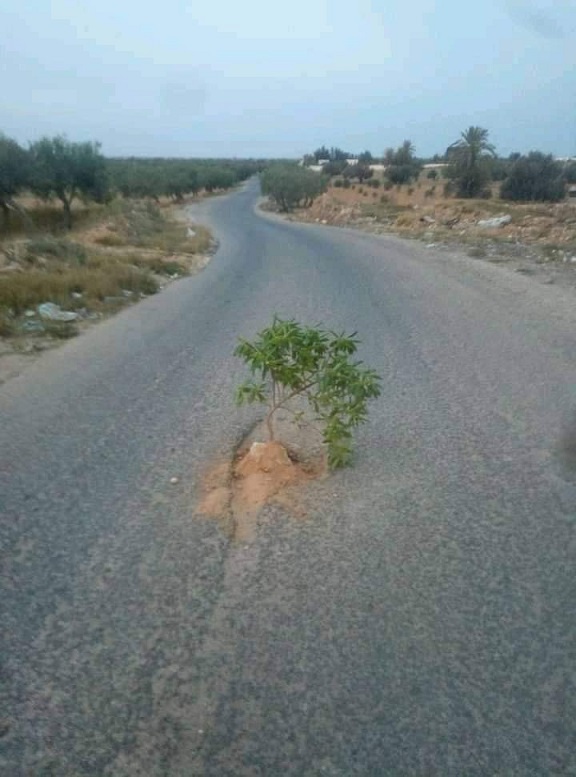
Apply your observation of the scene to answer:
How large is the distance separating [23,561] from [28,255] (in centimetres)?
1408

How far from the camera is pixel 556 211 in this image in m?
29.8

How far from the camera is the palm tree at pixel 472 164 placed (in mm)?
47656

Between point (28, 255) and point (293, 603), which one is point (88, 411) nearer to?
point (293, 603)

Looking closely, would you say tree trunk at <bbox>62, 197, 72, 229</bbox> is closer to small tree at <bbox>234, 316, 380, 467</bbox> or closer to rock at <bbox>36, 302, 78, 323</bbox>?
rock at <bbox>36, 302, 78, 323</bbox>

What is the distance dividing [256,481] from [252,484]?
4 centimetres

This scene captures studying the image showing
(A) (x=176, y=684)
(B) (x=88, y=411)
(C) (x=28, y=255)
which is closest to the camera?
(A) (x=176, y=684)

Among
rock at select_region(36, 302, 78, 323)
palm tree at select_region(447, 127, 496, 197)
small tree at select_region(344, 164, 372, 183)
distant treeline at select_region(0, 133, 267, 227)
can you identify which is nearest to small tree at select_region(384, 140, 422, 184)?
small tree at select_region(344, 164, 372, 183)

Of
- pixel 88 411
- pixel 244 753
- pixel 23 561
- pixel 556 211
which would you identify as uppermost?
pixel 244 753

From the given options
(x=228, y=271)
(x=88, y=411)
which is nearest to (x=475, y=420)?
(x=88, y=411)

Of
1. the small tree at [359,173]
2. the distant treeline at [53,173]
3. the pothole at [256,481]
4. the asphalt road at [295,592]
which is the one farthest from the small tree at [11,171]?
the small tree at [359,173]

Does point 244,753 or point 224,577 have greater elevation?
point 244,753

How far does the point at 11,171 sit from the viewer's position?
36125 mm

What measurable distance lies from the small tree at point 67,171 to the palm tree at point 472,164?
2290 cm

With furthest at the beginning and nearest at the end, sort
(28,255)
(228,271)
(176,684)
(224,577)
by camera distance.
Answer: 1. (228,271)
2. (28,255)
3. (224,577)
4. (176,684)
